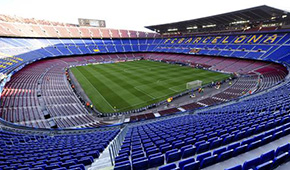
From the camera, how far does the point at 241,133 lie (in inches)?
236

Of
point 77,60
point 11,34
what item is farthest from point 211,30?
point 11,34

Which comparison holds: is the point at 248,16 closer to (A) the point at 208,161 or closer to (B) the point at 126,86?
(B) the point at 126,86

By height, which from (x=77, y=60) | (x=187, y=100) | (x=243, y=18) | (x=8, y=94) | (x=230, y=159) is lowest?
(x=187, y=100)

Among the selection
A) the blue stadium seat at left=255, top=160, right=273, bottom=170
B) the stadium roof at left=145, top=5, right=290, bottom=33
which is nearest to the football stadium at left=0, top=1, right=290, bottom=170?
the blue stadium seat at left=255, top=160, right=273, bottom=170

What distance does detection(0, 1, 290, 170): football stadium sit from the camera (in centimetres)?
554

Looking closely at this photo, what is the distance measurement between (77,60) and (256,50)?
65.0 m

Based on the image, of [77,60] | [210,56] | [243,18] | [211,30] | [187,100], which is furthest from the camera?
[211,30]

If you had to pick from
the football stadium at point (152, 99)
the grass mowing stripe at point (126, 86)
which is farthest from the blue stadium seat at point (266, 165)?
the grass mowing stripe at point (126, 86)

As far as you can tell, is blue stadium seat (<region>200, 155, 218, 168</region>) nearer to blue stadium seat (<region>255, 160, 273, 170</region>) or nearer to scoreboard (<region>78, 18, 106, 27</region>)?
blue stadium seat (<region>255, 160, 273, 170</region>)

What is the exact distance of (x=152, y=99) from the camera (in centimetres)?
2741

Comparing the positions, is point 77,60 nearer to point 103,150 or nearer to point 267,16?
point 103,150

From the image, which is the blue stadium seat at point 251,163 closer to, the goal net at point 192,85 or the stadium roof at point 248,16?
the goal net at point 192,85

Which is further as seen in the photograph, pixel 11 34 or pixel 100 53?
pixel 100 53

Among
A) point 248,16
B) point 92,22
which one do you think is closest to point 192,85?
point 248,16
